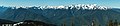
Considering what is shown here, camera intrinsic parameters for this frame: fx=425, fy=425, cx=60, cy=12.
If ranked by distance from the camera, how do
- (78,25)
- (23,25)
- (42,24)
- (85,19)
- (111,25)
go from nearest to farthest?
1. (111,25)
2. (23,25)
3. (42,24)
4. (78,25)
5. (85,19)

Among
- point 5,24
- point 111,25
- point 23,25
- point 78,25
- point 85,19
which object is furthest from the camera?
point 85,19

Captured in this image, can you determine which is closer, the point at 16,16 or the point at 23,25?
the point at 23,25

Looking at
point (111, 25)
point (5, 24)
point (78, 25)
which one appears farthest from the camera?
point (78, 25)

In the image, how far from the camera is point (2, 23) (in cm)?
7488

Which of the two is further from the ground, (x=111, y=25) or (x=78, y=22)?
(x=111, y=25)

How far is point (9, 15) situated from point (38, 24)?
431 feet

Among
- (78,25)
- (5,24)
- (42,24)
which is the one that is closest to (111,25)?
(42,24)

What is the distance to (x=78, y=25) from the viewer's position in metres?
166

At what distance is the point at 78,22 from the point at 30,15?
28348mm

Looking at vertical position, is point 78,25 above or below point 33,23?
below

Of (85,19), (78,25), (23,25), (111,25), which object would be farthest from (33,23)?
(85,19)

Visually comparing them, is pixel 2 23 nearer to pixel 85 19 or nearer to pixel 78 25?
pixel 78 25

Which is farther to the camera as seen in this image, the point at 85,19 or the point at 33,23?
Result: the point at 85,19

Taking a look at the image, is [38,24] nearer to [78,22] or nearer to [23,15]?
[78,22]
